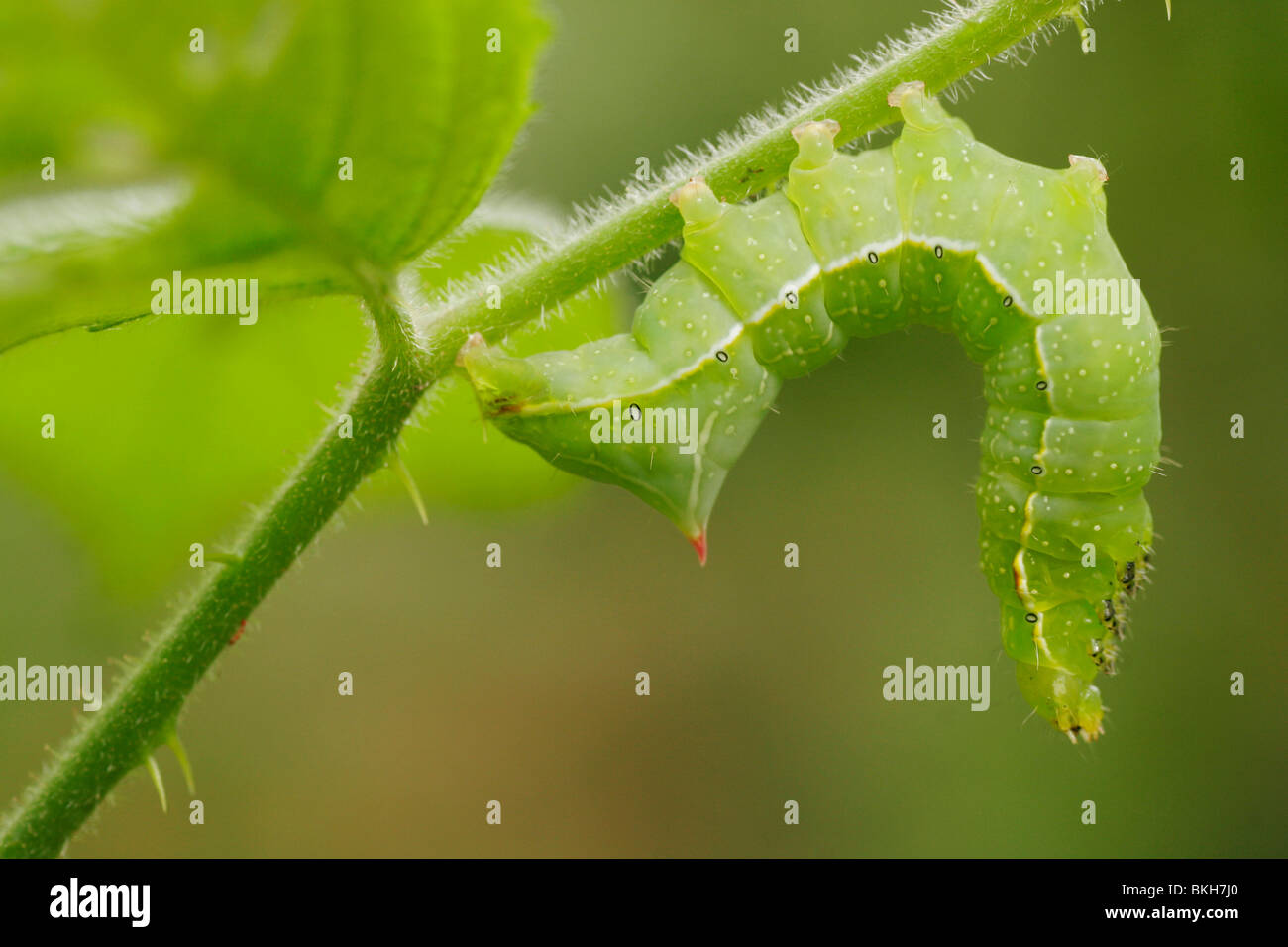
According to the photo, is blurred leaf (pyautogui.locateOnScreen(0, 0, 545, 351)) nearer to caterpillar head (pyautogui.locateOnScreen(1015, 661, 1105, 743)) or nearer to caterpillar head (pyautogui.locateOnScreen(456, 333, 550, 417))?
caterpillar head (pyautogui.locateOnScreen(456, 333, 550, 417))

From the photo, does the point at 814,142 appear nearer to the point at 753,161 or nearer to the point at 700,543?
the point at 753,161

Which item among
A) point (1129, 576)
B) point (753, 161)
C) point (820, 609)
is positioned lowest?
point (1129, 576)

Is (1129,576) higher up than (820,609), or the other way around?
(820,609)

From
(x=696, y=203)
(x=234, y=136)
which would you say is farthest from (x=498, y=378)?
(x=234, y=136)

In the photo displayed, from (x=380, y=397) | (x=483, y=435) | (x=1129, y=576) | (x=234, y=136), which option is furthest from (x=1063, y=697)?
(x=234, y=136)

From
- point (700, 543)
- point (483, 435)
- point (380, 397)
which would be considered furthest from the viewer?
point (483, 435)

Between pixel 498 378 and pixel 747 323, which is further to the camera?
pixel 747 323

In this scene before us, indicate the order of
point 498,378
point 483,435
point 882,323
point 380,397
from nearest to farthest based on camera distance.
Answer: point 380,397 < point 498,378 < point 882,323 < point 483,435

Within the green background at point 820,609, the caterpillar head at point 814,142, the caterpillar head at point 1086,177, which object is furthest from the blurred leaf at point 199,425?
the green background at point 820,609
